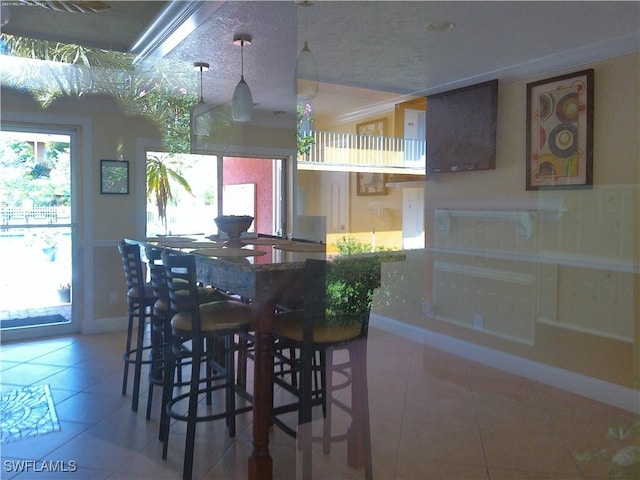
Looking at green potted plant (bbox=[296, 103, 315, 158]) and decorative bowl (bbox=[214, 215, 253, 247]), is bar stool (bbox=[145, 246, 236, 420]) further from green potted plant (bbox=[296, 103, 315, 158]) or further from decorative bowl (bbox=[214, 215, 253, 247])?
green potted plant (bbox=[296, 103, 315, 158])

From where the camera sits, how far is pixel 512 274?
103 inches

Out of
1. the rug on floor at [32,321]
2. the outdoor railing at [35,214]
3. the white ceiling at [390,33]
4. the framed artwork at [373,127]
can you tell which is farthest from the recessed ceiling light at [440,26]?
the rug on floor at [32,321]

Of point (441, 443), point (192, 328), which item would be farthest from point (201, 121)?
point (441, 443)

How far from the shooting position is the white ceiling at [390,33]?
225 centimetres

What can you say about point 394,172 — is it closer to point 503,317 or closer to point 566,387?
point 503,317

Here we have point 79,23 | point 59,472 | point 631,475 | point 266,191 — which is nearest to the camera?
point 631,475

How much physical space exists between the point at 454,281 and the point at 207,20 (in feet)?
6.86

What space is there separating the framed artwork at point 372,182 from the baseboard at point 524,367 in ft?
2.01

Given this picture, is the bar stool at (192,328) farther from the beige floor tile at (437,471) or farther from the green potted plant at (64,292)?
the green potted plant at (64,292)

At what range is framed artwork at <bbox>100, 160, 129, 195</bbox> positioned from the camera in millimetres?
4583

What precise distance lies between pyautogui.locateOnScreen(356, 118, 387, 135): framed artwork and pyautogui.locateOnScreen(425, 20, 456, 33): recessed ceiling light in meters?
0.55

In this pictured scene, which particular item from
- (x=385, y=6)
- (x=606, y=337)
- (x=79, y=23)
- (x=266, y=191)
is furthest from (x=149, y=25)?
(x=606, y=337)

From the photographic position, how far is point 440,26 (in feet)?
8.06

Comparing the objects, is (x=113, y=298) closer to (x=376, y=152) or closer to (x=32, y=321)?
(x=32, y=321)
